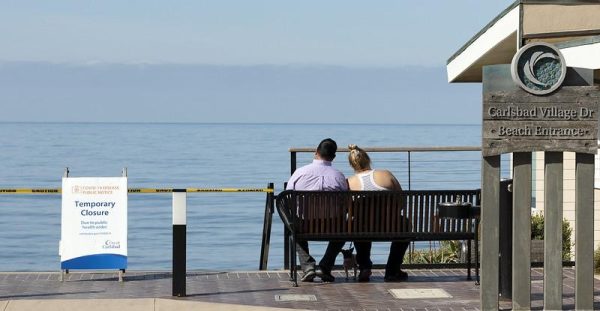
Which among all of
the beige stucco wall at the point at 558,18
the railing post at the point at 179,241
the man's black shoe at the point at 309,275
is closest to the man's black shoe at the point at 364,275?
the man's black shoe at the point at 309,275

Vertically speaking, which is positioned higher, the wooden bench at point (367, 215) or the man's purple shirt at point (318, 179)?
the man's purple shirt at point (318, 179)

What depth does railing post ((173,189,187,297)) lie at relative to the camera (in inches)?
516

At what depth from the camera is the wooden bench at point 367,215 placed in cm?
1436

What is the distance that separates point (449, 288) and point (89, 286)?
336cm

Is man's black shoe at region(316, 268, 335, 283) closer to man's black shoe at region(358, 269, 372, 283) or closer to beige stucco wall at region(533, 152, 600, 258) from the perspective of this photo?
man's black shoe at region(358, 269, 372, 283)

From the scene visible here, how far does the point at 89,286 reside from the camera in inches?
563

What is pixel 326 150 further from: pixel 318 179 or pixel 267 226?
pixel 267 226

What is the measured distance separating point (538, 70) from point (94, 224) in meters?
4.86

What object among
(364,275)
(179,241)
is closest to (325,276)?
(364,275)

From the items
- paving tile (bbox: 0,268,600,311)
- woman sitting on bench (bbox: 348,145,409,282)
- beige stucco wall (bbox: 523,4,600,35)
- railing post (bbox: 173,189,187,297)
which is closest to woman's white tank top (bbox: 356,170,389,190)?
woman sitting on bench (bbox: 348,145,409,282)

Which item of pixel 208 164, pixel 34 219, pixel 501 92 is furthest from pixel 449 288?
pixel 208 164

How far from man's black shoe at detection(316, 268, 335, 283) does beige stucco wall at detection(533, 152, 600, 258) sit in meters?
4.04

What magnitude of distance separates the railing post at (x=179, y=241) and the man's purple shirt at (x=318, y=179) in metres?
1.72

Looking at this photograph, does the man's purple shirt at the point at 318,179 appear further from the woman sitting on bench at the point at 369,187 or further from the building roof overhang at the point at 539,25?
the building roof overhang at the point at 539,25
